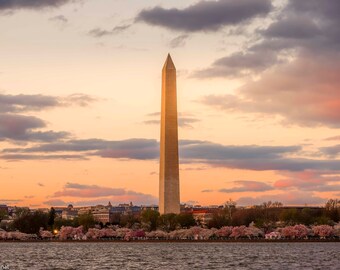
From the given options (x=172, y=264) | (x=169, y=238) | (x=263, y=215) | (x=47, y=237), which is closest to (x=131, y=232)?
(x=169, y=238)

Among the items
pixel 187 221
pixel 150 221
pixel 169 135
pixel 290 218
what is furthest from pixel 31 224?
pixel 169 135

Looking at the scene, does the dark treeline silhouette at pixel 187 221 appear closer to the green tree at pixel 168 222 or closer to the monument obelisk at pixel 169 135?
the green tree at pixel 168 222

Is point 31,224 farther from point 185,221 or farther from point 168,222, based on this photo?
point 168,222

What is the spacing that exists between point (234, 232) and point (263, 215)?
28608 millimetres

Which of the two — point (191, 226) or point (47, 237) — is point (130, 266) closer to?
point (191, 226)

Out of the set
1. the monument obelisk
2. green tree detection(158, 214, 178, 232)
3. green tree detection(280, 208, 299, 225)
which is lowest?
green tree detection(158, 214, 178, 232)

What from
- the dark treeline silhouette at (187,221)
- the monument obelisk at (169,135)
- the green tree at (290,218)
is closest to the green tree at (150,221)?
the dark treeline silhouette at (187,221)

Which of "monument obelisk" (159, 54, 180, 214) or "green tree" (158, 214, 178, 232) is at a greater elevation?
"monument obelisk" (159, 54, 180, 214)

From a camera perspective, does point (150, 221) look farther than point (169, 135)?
Yes

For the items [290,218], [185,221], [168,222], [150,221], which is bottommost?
[168,222]

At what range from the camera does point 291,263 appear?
209 ft

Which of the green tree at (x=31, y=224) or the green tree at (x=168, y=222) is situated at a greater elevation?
the green tree at (x=31, y=224)

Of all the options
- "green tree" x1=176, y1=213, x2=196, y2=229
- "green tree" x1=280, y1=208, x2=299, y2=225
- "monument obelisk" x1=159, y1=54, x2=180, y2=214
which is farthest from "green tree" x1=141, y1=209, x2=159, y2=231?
"monument obelisk" x1=159, y1=54, x2=180, y2=214

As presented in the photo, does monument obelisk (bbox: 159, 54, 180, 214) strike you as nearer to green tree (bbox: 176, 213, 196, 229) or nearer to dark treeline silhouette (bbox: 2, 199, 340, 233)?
dark treeline silhouette (bbox: 2, 199, 340, 233)
